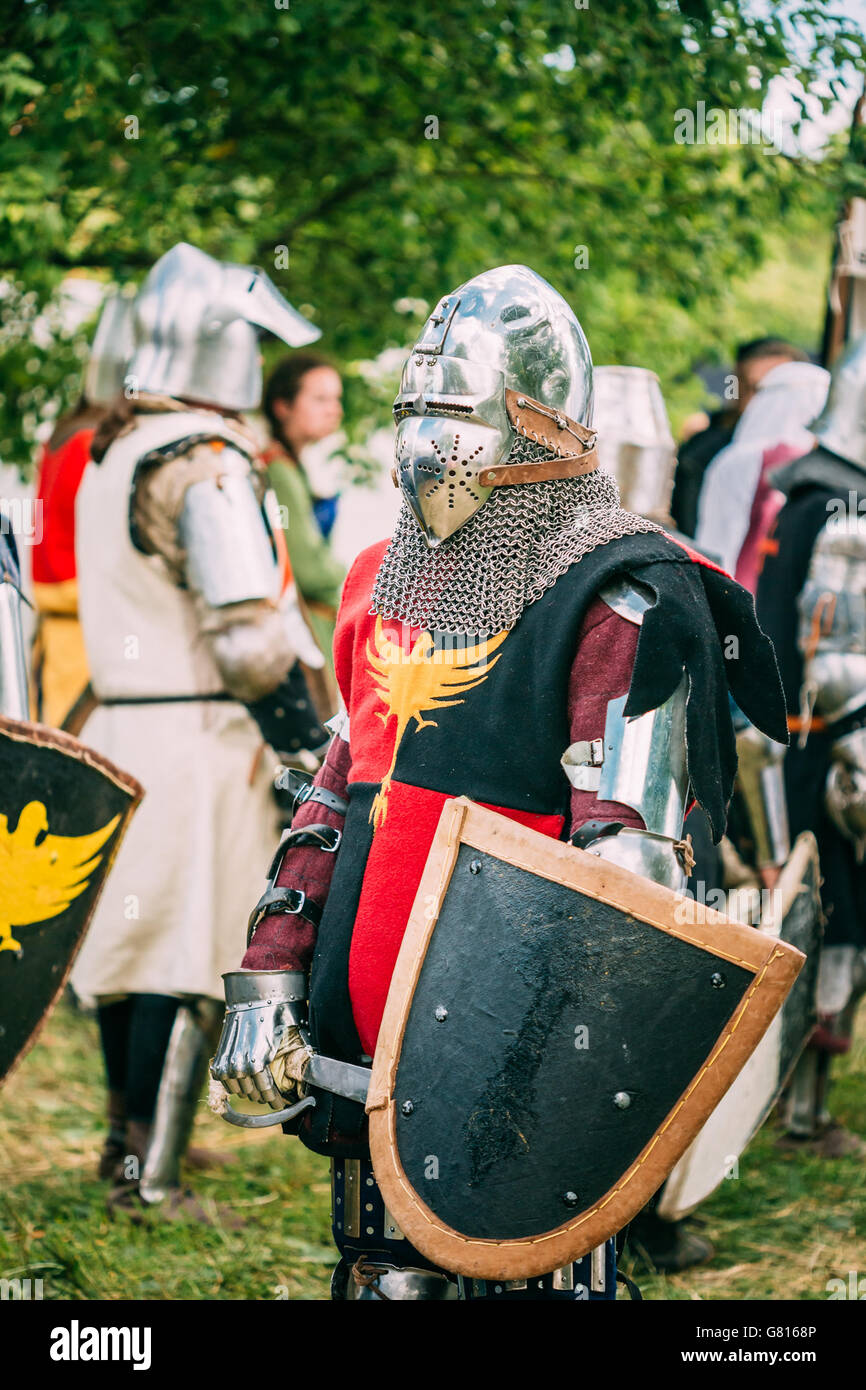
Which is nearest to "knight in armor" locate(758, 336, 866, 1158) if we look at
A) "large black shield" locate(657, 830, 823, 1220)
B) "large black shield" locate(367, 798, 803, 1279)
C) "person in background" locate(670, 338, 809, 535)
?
"large black shield" locate(657, 830, 823, 1220)

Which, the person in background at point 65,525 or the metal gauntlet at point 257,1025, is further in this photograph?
the person in background at point 65,525

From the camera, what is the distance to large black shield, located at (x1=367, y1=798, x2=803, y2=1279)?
6.29 ft

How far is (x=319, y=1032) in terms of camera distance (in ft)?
7.61

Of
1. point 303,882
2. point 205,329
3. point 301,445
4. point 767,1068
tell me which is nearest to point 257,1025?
point 303,882

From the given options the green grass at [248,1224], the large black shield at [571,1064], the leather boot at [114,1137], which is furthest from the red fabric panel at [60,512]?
the large black shield at [571,1064]

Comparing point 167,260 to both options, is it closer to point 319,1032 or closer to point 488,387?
point 488,387

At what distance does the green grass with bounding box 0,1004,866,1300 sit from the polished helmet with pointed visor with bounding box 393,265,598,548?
2093 mm

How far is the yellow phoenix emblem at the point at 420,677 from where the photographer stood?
2.23 metres

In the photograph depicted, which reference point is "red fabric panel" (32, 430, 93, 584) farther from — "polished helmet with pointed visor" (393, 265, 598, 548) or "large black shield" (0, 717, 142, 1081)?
"polished helmet with pointed visor" (393, 265, 598, 548)

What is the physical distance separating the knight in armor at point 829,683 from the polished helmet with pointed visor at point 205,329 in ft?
5.39

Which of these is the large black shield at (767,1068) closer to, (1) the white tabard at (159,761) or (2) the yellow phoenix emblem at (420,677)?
(1) the white tabard at (159,761)

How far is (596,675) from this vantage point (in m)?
2.13

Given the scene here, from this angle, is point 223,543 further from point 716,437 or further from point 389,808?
point 716,437

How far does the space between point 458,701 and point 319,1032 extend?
0.54m
